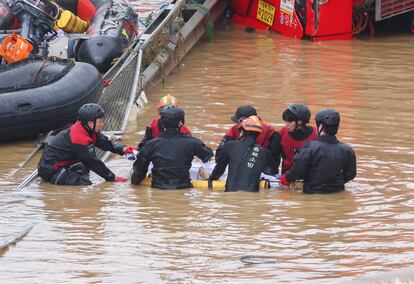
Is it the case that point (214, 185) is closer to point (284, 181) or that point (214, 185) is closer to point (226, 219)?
point (284, 181)

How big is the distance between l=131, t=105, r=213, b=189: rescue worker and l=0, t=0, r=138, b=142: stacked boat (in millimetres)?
2781

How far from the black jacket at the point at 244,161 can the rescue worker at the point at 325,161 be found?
0.29 m

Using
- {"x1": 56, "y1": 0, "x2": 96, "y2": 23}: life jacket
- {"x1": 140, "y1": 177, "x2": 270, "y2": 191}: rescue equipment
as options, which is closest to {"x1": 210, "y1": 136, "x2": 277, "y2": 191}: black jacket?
{"x1": 140, "y1": 177, "x2": 270, "y2": 191}: rescue equipment

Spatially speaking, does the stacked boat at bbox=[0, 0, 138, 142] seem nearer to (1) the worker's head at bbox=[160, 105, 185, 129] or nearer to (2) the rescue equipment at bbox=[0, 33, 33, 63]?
(2) the rescue equipment at bbox=[0, 33, 33, 63]

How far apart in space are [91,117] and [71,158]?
48 centimetres

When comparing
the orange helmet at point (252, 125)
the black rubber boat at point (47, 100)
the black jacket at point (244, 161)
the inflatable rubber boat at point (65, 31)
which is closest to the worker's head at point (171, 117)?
the black jacket at point (244, 161)

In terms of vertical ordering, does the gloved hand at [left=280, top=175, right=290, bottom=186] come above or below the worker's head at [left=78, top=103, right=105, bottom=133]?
below

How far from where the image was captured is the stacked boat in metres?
13.4

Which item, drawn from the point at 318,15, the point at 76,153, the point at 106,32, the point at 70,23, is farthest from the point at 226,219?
the point at 318,15

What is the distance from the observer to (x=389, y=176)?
11.7 m

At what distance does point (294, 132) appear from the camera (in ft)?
Result: 36.5

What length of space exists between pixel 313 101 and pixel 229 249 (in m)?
7.18

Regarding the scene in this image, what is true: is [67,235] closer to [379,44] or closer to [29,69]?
[29,69]

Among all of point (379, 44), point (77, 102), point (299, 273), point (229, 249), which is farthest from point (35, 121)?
point (379, 44)
